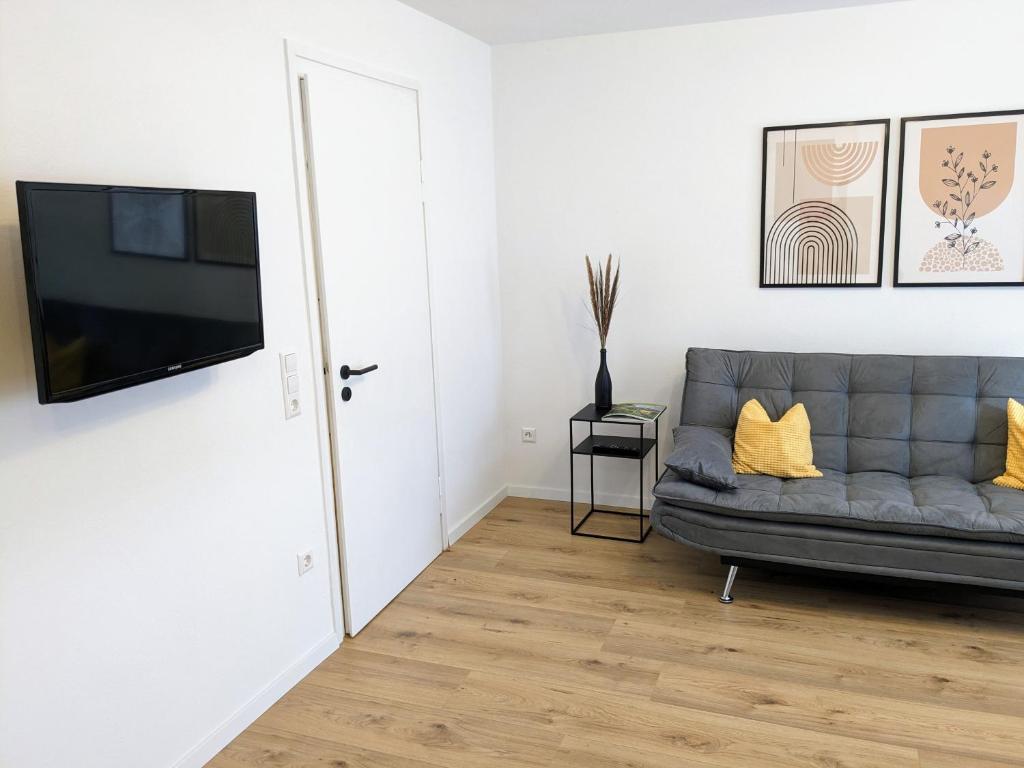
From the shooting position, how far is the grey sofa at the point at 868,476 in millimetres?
2971

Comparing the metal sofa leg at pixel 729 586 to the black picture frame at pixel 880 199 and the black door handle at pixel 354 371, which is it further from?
the black door handle at pixel 354 371

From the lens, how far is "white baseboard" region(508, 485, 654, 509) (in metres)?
4.46

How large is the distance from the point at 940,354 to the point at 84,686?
3588 mm

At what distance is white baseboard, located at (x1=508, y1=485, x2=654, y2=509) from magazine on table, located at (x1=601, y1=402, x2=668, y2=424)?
55 centimetres

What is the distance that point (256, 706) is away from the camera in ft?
8.71

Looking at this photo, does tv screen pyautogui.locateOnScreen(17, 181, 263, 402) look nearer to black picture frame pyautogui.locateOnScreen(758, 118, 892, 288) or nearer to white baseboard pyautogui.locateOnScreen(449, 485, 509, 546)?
white baseboard pyautogui.locateOnScreen(449, 485, 509, 546)

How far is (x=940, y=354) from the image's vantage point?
3.78 m

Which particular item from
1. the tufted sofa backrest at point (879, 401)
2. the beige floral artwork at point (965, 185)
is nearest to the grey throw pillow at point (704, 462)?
the tufted sofa backrest at point (879, 401)

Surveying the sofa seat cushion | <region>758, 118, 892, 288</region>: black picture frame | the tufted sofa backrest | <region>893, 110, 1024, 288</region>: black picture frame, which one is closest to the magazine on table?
the tufted sofa backrest

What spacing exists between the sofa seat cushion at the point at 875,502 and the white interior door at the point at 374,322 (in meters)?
1.09

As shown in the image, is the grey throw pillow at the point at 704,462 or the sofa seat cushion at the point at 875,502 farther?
the grey throw pillow at the point at 704,462

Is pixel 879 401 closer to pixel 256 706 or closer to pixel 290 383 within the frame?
pixel 290 383

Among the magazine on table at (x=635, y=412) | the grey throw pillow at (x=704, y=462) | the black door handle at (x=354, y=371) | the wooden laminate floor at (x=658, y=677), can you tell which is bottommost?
the wooden laminate floor at (x=658, y=677)

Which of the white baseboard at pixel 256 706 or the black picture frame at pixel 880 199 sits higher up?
the black picture frame at pixel 880 199
